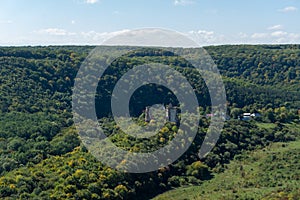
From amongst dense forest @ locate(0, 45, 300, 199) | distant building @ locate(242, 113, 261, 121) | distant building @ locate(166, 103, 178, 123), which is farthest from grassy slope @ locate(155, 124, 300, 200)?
distant building @ locate(242, 113, 261, 121)

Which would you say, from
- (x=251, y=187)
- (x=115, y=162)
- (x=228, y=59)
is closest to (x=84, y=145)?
(x=115, y=162)

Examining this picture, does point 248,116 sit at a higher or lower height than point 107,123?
lower

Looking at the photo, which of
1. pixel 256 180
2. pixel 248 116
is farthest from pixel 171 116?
pixel 248 116

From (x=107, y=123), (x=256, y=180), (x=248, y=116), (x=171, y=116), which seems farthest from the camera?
(x=248, y=116)

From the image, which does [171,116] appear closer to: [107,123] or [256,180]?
[107,123]

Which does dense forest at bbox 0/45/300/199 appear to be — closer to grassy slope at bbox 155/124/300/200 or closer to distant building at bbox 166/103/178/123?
grassy slope at bbox 155/124/300/200

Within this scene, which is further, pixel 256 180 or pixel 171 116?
pixel 171 116

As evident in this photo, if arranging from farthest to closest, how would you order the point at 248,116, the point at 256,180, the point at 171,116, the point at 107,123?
1. the point at 248,116
2. the point at 107,123
3. the point at 171,116
4. the point at 256,180
